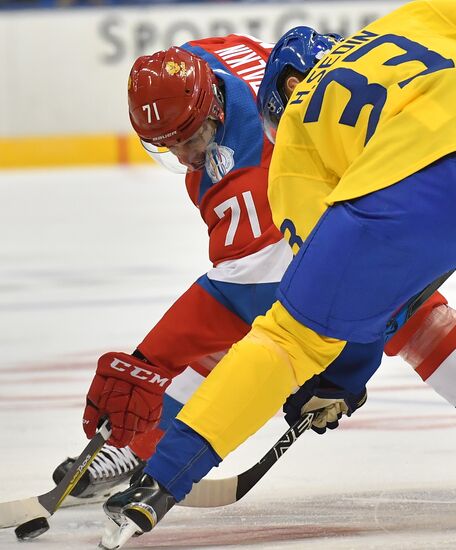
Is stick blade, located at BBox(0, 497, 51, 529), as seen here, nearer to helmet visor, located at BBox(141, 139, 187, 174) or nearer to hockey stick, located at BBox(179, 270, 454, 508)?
hockey stick, located at BBox(179, 270, 454, 508)

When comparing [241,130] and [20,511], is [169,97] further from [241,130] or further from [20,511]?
[20,511]

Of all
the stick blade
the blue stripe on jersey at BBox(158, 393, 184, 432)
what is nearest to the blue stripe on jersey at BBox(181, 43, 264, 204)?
the blue stripe on jersey at BBox(158, 393, 184, 432)

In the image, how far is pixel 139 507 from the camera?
1.65 meters

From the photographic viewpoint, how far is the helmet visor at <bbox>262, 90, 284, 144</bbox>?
6.44ft

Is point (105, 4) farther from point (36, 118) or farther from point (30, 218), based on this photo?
point (30, 218)

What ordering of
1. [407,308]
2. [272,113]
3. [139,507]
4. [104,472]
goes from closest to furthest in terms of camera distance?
1. [139,507]
2. [407,308]
3. [272,113]
4. [104,472]

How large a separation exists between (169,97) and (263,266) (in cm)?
39

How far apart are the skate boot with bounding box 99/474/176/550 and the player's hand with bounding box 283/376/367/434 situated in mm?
415

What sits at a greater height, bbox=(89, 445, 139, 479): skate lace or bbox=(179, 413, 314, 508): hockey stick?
bbox=(179, 413, 314, 508): hockey stick

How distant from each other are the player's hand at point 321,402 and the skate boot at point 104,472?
397mm

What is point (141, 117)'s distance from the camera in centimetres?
227

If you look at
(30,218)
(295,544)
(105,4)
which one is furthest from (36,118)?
(295,544)

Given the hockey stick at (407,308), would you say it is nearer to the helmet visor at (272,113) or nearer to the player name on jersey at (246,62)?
the helmet visor at (272,113)

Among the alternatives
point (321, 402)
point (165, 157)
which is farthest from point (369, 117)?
point (165, 157)
